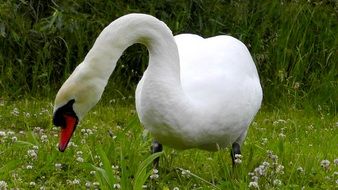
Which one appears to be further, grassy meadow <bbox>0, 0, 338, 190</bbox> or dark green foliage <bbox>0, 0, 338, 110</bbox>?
dark green foliage <bbox>0, 0, 338, 110</bbox>

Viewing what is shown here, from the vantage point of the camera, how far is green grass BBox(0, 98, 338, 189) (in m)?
4.66

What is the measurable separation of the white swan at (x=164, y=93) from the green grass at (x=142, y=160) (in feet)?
0.67

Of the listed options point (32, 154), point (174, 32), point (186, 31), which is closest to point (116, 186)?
point (32, 154)

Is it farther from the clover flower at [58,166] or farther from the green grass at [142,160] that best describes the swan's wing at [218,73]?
the clover flower at [58,166]

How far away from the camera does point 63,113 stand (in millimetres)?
4543

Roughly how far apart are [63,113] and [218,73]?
98cm

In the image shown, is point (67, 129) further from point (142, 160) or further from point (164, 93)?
point (142, 160)

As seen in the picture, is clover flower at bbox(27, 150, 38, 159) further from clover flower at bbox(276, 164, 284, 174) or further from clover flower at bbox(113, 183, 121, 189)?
clover flower at bbox(276, 164, 284, 174)

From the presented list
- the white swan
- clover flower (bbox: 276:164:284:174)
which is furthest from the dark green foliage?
clover flower (bbox: 276:164:284:174)

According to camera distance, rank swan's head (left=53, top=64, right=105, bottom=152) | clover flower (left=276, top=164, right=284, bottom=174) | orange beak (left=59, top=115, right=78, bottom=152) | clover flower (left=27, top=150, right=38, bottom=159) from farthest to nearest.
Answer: clover flower (left=27, top=150, right=38, bottom=159) → clover flower (left=276, top=164, right=284, bottom=174) → orange beak (left=59, top=115, right=78, bottom=152) → swan's head (left=53, top=64, right=105, bottom=152)

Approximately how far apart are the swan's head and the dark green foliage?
371 cm

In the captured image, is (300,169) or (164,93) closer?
(164,93)

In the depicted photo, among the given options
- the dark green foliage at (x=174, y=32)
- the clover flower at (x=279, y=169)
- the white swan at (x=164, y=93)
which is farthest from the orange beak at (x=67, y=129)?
the dark green foliage at (x=174, y=32)

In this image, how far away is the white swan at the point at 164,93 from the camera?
4461 mm
